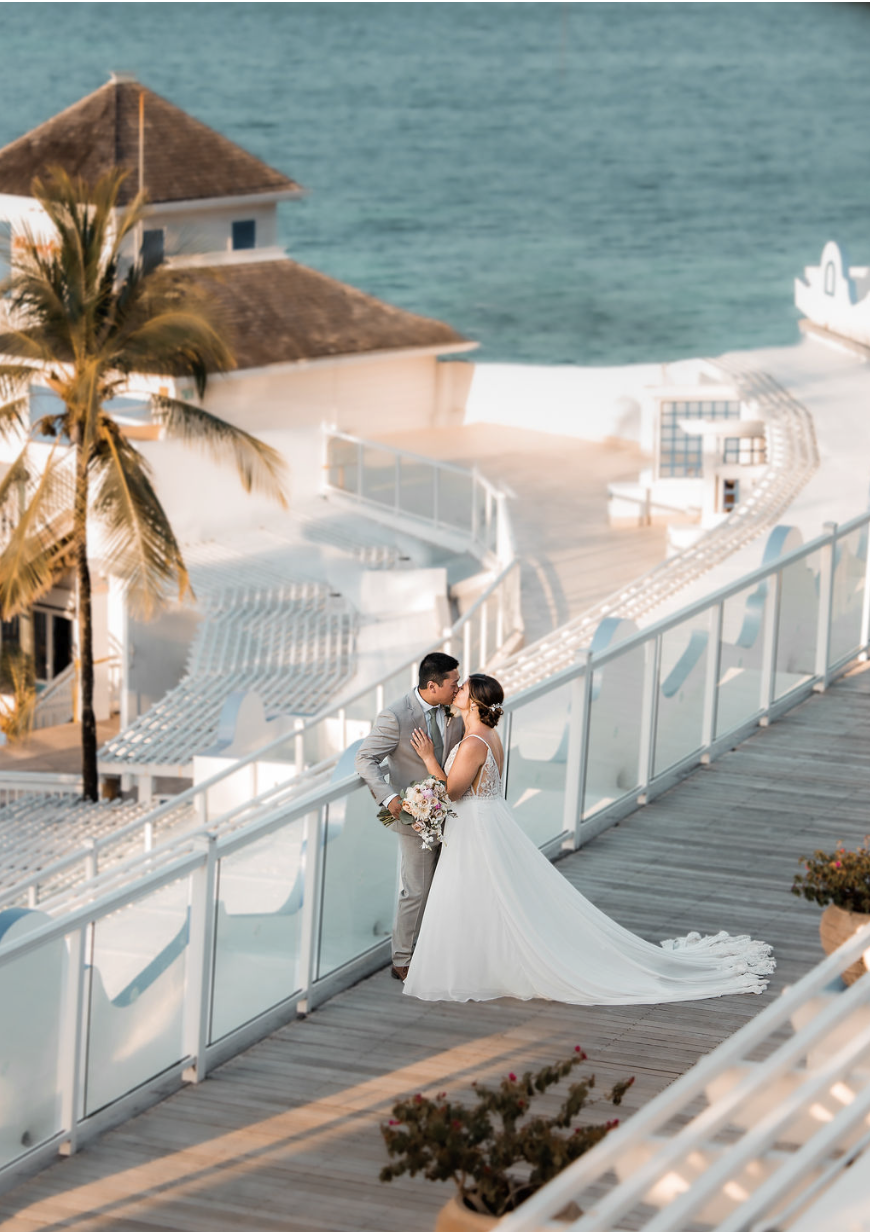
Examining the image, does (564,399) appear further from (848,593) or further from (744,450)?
(848,593)

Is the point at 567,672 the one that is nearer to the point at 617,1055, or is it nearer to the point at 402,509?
the point at 617,1055

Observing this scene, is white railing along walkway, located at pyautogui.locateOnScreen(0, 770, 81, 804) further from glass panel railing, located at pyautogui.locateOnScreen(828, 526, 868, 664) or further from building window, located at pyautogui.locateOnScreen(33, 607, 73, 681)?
glass panel railing, located at pyautogui.locateOnScreen(828, 526, 868, 664)

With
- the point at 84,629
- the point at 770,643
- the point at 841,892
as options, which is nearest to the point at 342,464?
the point at 84,629

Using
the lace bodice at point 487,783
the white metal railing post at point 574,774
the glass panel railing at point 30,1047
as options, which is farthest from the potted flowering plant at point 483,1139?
the white metal railing post at point 574,774

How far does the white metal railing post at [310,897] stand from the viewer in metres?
8.55

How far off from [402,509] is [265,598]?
417 cm

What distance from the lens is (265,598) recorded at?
104ft

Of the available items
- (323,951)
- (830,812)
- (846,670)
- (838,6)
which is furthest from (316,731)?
(838,6)

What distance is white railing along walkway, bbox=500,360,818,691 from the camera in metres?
21.1

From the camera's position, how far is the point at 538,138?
16512cm

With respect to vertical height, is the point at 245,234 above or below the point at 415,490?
above

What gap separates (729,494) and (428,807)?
24131 millimetres

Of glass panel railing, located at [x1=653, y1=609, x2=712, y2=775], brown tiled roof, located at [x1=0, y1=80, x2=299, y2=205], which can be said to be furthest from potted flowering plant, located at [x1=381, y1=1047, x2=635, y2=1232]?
brown tiled roof, located at [x1=0, y1=80, x2=299, y2=205]

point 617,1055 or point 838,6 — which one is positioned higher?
point 838,6
